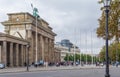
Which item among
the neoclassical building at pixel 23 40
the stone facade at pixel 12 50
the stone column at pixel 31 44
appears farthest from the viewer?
the stone column at pixel 31 44

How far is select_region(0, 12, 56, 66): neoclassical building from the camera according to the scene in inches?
4048

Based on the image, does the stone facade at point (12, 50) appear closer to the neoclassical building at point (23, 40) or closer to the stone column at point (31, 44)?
the neoclassical building at point (23, 40)

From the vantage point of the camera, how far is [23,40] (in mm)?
115562

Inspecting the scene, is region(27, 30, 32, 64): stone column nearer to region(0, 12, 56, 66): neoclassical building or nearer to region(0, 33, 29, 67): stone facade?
region(0, 12, 56, 66): neoclassical building

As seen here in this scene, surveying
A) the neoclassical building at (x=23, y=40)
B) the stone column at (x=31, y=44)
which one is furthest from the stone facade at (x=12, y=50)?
the stone column at (x=31, y=44)

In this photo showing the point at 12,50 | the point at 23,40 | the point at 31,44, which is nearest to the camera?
the point at 12,50

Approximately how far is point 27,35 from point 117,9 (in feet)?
339

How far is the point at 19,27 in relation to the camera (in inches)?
5192

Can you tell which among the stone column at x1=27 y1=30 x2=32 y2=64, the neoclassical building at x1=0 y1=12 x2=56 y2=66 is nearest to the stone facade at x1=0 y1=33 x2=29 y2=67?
the neoclassical building at x1=0 y1=12 x2=56 y2=66

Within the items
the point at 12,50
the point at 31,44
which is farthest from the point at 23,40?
the point at 31,44

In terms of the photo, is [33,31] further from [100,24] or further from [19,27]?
[100,24]

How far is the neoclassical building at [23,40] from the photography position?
103 meters

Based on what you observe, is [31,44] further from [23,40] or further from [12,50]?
[12,50]

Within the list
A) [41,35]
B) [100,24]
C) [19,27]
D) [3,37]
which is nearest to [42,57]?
[41,35]
